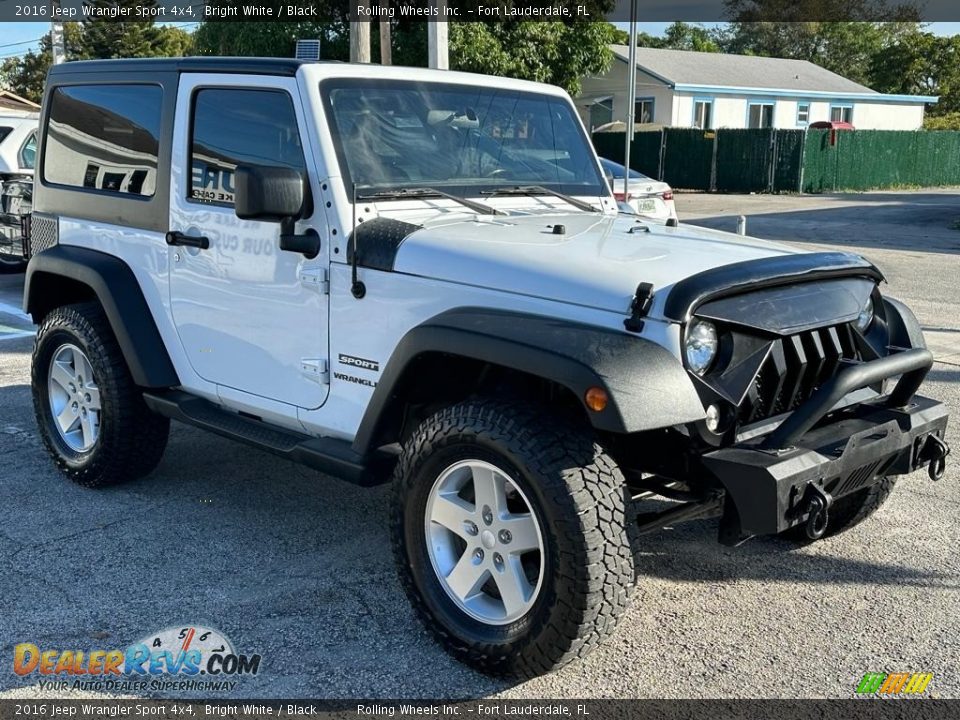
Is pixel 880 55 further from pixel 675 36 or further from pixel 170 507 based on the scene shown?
pixel 170 507

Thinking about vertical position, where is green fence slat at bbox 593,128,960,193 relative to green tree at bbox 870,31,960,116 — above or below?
below

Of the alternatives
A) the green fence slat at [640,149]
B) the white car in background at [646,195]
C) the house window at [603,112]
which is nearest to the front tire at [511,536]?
the white car in background at [646,195]

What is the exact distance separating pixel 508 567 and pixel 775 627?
110cm

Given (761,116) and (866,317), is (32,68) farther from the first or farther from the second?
(866,317)

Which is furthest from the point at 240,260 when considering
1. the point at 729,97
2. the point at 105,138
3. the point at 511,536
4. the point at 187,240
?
the point at 729,97

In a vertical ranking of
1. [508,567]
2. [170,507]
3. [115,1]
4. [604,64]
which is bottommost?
[170,507]

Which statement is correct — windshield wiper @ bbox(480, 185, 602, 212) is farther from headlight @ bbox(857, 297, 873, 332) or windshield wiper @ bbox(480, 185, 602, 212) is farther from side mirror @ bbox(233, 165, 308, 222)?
headlight @ bbox(857, 297, 873, 332)

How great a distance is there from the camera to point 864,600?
3.96 m

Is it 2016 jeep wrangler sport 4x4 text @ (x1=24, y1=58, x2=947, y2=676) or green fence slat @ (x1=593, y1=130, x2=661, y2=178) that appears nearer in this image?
2016 jeep wrangler sport 4x4 text @ (x1=24, y1=58, x2=947, y2=676)

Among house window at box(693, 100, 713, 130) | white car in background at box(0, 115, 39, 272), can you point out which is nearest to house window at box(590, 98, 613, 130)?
house window at box(693, 100, 713, 130)

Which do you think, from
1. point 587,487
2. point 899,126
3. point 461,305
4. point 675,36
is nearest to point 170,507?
point 461,305

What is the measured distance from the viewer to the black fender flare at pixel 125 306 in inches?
184

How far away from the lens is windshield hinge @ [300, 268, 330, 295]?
3959 millimetres

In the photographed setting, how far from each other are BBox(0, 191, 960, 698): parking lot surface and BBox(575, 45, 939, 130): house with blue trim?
36.0 metres
